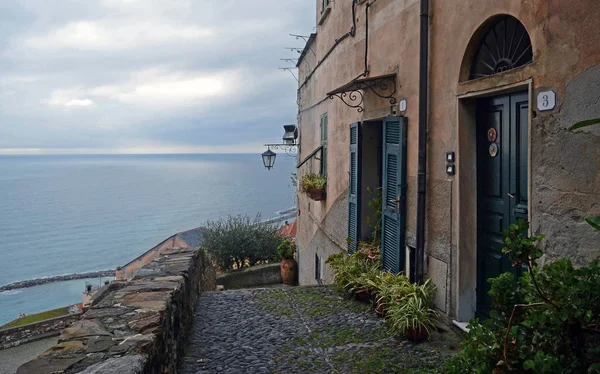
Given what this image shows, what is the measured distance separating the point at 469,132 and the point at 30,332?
23.0 meters

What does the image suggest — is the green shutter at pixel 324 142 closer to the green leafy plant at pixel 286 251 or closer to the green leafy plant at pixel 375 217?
the green leafy plant at pixel 375 217

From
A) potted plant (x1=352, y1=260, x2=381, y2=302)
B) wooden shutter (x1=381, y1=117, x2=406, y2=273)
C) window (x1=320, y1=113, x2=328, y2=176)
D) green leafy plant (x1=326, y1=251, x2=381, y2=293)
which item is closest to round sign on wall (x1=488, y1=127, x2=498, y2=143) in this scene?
wooden shutter (x1=381, y1=117, x2=406, y2=273)

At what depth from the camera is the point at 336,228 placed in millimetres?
9234

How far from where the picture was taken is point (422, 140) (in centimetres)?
534

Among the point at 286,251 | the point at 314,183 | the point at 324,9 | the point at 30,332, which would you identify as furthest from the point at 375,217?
the point at 30,332

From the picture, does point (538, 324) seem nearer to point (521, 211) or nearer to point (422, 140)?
point (521, 211)

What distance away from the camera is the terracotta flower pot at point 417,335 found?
4.66m

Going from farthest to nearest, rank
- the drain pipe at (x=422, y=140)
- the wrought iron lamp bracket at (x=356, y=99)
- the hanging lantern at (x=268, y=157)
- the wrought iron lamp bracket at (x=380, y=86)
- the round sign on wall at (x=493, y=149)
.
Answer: the hanging lantern at (x=268, y=157), the wrought iron lamp bracket at (x=356, y=99), the wrought iron lamp bracket at (x=380, y=86), the drain pipe at (x=422, y=140), the round sign on wall at (x=493, y=149)

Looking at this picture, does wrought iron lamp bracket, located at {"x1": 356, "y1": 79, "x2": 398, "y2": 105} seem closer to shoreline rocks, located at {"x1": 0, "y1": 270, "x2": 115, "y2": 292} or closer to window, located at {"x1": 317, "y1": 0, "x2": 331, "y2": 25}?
window, located at {"x1": 317, "y1": 0, "x2": 331, "y2": 25}

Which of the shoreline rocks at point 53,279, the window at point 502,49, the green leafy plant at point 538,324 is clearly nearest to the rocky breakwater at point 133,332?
the green leafy plant at point 538,324

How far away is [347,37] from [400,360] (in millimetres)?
5794

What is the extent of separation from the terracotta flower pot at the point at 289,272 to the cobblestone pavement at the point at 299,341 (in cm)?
779

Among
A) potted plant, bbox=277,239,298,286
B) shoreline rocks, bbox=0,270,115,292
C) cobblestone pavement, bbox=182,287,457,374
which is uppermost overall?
Result: cobblestone pavement, bbox=182,287,457,374

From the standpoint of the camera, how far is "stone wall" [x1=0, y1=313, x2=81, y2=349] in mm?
20953
